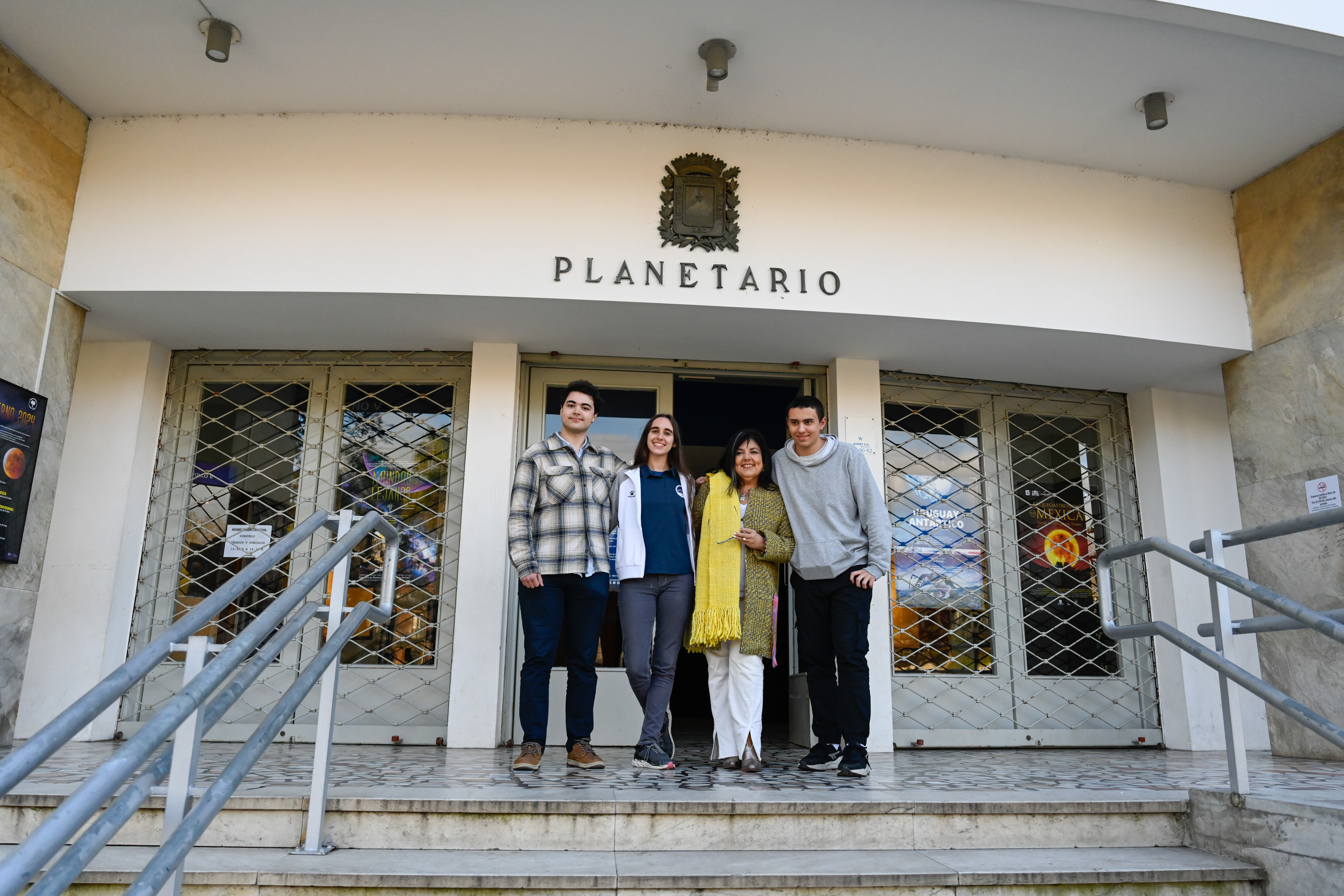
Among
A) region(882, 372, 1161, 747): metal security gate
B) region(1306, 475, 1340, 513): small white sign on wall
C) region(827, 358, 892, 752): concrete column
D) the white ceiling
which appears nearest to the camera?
the white ceiling

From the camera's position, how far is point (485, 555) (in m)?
4.80

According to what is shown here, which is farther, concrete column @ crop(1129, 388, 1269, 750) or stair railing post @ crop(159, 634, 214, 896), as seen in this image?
concrete column @ crop(1129, 388, 1269, 750)

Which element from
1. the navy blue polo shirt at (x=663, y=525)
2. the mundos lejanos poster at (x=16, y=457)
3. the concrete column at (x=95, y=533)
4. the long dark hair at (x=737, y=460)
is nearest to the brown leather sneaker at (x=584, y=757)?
the navy blue polo shirt at (x=663, y=525)

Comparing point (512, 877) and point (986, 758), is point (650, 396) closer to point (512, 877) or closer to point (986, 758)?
point (986, 758)

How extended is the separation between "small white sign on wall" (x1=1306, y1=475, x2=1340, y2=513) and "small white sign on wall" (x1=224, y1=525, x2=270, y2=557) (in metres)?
5.63

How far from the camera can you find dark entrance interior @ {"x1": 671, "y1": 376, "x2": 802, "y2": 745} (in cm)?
592

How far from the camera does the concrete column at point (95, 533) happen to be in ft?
15.4

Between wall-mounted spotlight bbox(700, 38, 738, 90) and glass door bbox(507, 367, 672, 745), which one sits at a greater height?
wall-mounted spotlight bbox(700, 38, 738, 90)

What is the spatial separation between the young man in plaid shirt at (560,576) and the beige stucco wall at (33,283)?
2.58 meters

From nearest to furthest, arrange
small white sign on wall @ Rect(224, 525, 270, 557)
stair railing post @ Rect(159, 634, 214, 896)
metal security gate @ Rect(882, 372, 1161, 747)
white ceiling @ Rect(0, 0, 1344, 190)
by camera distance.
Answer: stair railing post @ Rect(159, 634, 214, 896), white ceiling @ Rect(0, 0, 1344, 190), small white sign on wall @ Rect(224, 525, 270, 557), metal security gate @ Rect(882, 372, 1161, 747)

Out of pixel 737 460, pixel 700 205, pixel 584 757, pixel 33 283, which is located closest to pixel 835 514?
pixel 737 460

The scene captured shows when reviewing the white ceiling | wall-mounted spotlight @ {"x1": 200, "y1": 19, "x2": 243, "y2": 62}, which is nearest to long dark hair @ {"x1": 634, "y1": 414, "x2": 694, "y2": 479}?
the white ceiling

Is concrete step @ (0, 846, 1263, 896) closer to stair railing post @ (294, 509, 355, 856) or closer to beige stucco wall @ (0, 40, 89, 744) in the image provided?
stair railing post @ (294, 509, 355, 856)

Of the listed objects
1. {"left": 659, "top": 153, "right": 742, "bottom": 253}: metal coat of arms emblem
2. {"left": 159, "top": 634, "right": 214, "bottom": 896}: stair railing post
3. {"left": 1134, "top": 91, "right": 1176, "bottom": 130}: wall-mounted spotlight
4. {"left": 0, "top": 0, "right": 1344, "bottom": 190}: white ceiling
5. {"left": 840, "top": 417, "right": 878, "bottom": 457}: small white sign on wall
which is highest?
{"left": 0, "top": 0, "right": 1344, "bottom": 190}: white ceiling
